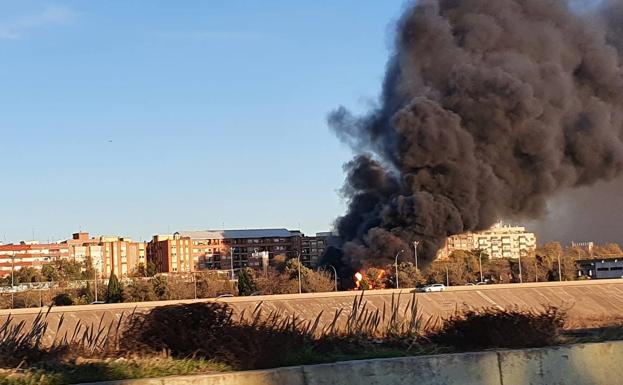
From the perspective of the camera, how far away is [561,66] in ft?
261

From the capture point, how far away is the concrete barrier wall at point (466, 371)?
19.9 feet

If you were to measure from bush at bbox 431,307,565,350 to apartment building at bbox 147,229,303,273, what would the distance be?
402 feet

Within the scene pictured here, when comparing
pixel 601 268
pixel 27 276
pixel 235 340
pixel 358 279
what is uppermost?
pixel 27 276

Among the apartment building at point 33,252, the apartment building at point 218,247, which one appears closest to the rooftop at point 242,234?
the apartment building at point 218,247

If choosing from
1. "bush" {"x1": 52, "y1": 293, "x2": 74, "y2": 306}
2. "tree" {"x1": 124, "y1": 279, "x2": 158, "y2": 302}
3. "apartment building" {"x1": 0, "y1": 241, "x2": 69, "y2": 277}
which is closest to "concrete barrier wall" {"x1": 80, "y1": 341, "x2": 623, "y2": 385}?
"bush" {"x1": 52, "y1": 293, "x2": 74, "y2": 306}

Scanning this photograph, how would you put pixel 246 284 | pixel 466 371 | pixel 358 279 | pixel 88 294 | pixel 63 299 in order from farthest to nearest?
pixel 246 284 → pixel 88 294 → pixel 63 299 → pixel 358 279 → pixel 466 371

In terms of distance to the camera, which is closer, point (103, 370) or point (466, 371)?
point (103, 370)

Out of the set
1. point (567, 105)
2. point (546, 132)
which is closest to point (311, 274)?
point (546, 132)

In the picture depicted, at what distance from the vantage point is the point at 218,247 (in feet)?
470

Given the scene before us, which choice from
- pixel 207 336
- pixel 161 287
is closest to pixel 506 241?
pixel 161 287

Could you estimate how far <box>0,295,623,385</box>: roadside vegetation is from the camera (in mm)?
6328

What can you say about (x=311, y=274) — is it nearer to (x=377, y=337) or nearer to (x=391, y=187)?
(x=391, y=187)

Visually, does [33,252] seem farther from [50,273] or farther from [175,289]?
[175,289]

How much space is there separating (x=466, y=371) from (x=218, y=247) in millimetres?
137900
